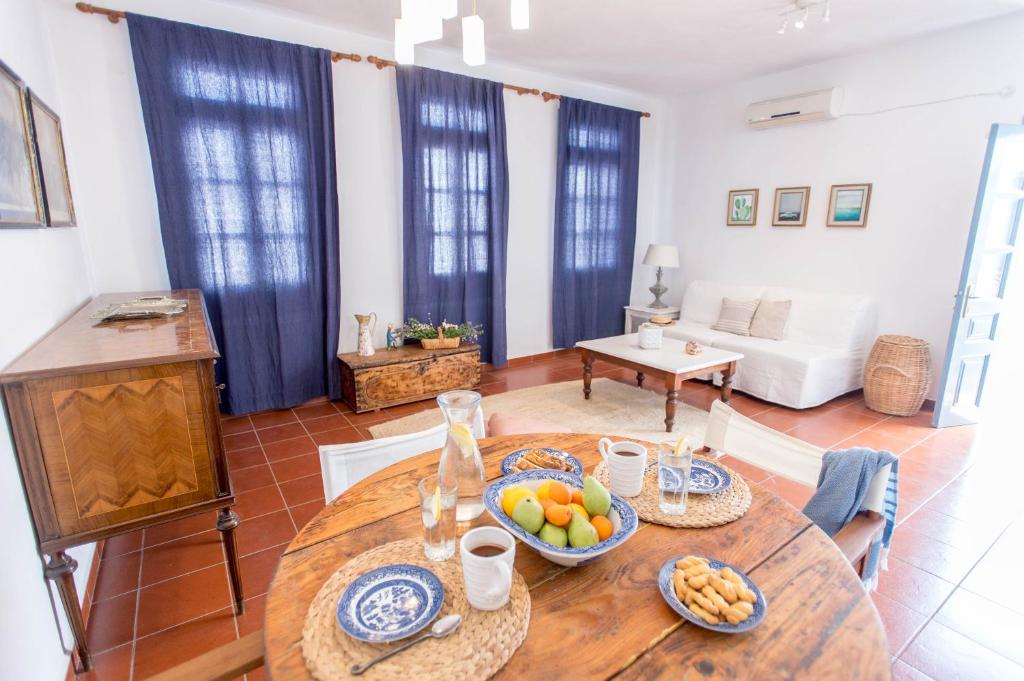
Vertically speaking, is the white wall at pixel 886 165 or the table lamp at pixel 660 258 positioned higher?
the white wall at pixel 886 165

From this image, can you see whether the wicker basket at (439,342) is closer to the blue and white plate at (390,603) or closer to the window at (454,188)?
the window at (454,188)

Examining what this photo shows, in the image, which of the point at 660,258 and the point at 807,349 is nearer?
the point at 807,349

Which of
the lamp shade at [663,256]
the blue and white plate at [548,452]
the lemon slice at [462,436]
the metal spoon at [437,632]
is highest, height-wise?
the lamp shade at [663,256]

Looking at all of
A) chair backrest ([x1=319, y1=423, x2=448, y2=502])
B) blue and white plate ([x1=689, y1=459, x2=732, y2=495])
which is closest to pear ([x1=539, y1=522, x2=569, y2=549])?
blue and white plate ([x1=689, y1=459, x2=732, y2=495])

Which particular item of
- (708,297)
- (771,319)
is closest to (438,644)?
(771,319)

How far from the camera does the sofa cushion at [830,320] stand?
151 inches

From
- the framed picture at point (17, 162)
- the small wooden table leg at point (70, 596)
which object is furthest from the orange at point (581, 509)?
the framed picture at point (17, 162)

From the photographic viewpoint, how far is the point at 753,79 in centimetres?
462

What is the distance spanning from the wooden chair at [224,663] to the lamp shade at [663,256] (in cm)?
476

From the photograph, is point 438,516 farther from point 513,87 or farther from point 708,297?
point 708,297

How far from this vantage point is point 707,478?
1.22 meters

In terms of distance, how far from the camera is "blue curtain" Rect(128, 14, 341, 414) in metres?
2.94

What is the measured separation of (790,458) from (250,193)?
10.8ft

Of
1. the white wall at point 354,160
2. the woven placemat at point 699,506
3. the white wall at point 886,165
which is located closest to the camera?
the woven placemat at point 699,506
